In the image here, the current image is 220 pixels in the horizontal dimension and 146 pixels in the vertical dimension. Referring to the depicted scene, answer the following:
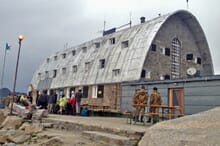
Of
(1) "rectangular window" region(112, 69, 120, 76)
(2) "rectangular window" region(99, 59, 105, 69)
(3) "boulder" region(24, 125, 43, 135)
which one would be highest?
(2) "rectangular window" region(99, 59, 105, 69)

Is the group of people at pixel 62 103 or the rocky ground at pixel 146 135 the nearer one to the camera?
the rocky ground at pixel 146 135

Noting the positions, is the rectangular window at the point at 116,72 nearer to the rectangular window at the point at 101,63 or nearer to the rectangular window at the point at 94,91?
the rectangular window at the point at 101,63

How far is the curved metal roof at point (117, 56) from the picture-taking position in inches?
874

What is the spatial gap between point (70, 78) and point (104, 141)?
23.1 m

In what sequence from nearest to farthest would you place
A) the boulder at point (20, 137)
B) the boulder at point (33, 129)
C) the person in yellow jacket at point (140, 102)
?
the boulder at point (20, 137) < the boulder at point (33, 129) < the person in yellow jacket at point (140, 102)

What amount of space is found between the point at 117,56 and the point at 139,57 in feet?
10.7

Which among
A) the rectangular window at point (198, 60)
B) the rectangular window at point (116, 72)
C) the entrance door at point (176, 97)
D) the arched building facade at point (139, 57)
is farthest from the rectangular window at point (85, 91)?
the rectangular window at point (198, 60)

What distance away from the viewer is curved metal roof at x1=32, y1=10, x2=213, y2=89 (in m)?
22.2

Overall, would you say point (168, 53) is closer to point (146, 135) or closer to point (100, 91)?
point (100, 91)

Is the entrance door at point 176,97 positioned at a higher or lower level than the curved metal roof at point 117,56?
lower

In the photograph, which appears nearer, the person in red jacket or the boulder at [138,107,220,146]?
the boulder at [138,107,220,146]

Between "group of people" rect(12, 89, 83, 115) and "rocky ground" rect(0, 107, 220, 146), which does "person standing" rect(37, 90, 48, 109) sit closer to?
"group of people" rect(12, 89, 83, 115)

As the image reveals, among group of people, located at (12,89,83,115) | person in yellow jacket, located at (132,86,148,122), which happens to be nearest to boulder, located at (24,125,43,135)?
person in yellow jacket, located at (132,86,148,122)

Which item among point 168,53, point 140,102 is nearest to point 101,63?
point 168,53
